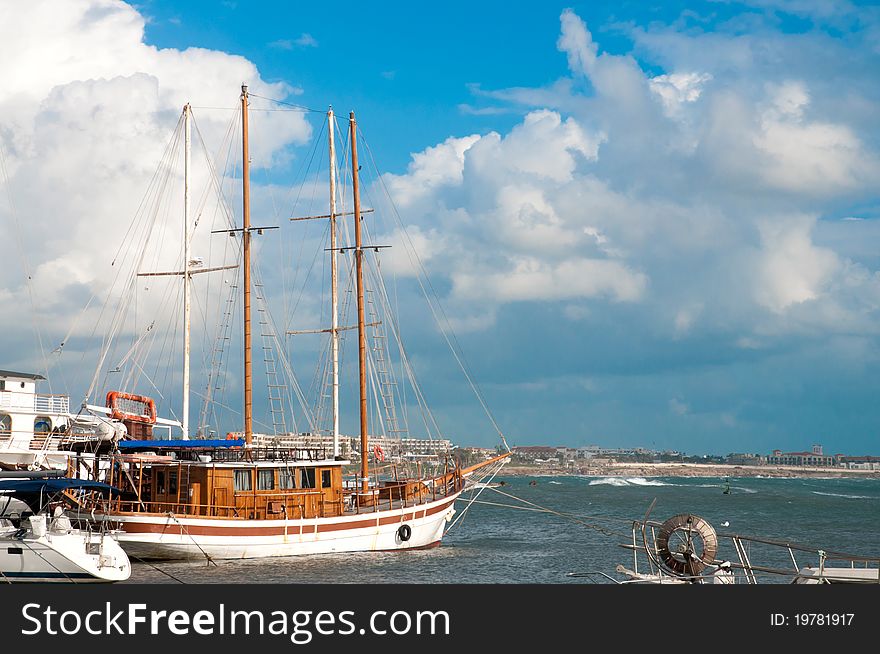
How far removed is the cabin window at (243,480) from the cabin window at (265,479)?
435 millimetres

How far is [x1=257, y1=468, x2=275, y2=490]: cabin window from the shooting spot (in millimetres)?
45750

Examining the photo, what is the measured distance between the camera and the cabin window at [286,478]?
152ft

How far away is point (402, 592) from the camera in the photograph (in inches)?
794

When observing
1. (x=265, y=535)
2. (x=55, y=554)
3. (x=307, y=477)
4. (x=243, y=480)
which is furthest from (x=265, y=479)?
(x=55, y=554)

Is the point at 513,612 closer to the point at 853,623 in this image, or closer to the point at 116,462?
the point at 853,623

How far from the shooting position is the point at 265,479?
1809 inches

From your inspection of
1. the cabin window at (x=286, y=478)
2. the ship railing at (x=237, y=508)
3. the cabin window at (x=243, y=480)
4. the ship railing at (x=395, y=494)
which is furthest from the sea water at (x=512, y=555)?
the cabin window at (x=286, y=478)

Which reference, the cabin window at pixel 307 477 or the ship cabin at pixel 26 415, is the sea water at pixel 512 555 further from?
the ship cabin at pixel 26 415

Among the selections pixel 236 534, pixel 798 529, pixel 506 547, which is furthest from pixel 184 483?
pixel 798 529

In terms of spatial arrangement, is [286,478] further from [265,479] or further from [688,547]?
[688,547]

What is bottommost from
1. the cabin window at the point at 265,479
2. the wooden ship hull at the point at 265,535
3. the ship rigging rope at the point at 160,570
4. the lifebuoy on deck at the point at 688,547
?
the ship rigging rope at the point at 160,570

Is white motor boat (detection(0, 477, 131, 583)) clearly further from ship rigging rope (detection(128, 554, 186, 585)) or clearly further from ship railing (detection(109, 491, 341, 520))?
ship railing (detection(109, 491, 341, 520))

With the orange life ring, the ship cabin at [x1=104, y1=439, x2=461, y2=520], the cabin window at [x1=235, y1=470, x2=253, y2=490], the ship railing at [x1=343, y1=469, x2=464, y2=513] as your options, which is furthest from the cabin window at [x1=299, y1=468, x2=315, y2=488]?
the orange life ring

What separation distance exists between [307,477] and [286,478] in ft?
3.49
